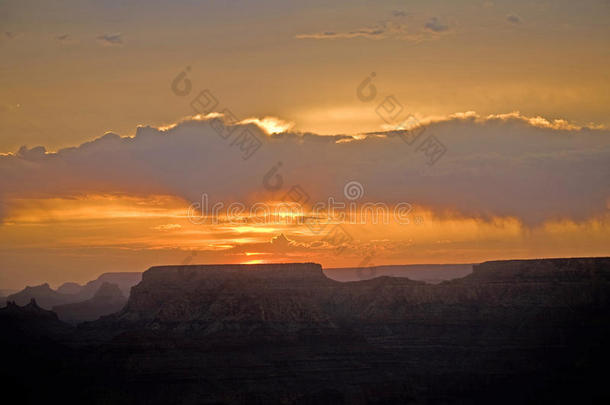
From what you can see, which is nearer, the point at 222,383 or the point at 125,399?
the point at 125,399

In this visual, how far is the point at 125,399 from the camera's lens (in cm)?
16800

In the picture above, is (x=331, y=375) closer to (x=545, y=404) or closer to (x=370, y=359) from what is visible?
(x=370, y=359)

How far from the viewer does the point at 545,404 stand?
162750mm

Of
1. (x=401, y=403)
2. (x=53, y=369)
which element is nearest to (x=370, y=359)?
(x=401, y=403)

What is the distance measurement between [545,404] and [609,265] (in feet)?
136

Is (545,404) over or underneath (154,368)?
underneath

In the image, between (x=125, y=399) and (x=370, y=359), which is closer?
(x=125, y=399)

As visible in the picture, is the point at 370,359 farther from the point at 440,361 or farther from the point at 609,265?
the point at 609,265

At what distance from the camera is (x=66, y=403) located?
160 meters

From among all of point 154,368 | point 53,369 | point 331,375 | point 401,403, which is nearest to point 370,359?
point 331,375

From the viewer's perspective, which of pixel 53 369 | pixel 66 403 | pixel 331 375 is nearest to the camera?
pixel 66 403

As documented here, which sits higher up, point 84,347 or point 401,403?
point 84,347

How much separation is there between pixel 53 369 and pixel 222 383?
26575mm

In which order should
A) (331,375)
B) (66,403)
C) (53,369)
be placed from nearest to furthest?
(66,403), (53,369), (331,375)
